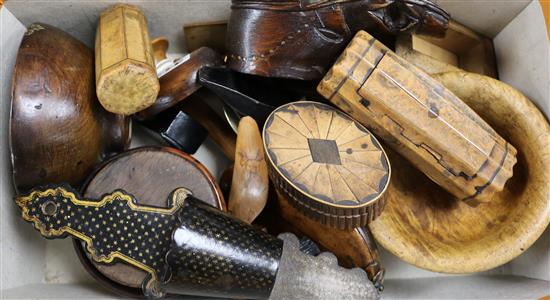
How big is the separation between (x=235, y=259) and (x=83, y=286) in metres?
0.46

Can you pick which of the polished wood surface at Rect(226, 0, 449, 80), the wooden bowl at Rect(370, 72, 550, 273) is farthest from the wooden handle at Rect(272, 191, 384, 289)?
the polished wood surface at Rect(226, 0, 449, 80)

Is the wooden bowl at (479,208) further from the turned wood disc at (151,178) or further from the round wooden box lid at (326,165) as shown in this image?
the turned wood disc at (151,178)

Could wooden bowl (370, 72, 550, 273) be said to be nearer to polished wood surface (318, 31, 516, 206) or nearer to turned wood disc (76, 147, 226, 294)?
polished wood surface (318, 31, 516, 206)

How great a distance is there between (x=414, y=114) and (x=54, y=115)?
725 millimetres

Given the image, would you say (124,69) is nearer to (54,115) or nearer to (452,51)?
(54,115)

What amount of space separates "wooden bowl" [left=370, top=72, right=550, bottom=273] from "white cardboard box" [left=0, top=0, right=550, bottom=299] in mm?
90

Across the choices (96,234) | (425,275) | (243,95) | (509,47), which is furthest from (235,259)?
(509,47)

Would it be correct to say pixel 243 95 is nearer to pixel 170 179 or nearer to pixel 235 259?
pixel 170 179

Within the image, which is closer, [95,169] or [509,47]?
[95,169]

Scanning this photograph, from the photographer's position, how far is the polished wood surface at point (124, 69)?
103 cm

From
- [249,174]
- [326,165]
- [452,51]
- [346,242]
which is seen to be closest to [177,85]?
[249,174]

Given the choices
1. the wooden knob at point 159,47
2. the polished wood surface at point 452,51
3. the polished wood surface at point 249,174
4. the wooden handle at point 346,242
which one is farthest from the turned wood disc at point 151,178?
the polished wood surface at point 452,51

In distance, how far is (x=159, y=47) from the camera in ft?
4.38

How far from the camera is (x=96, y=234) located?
988 millimetres
